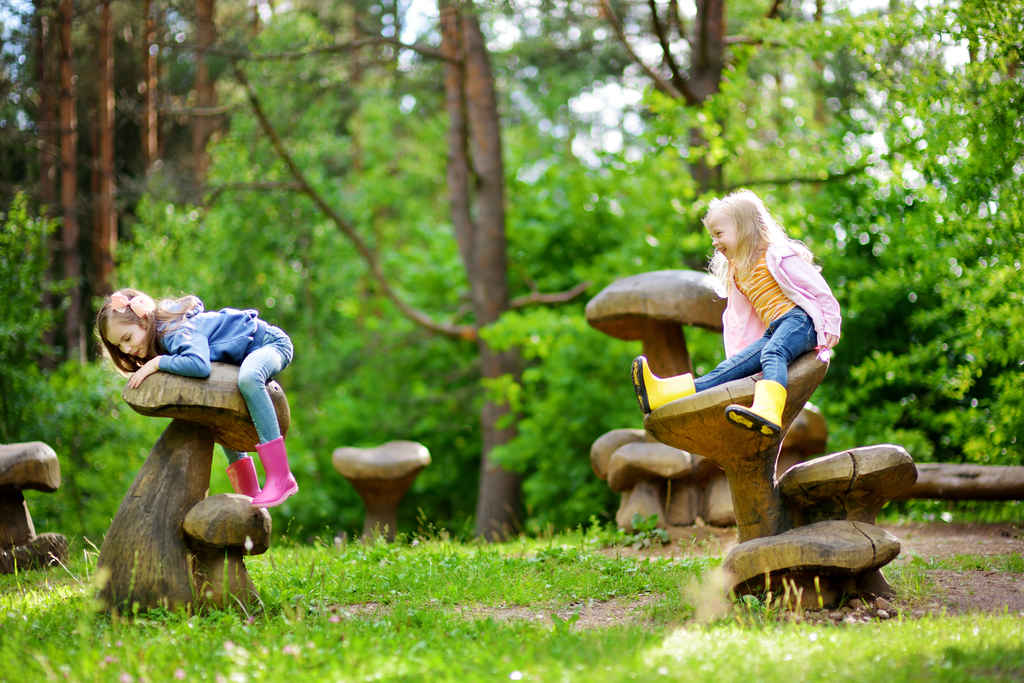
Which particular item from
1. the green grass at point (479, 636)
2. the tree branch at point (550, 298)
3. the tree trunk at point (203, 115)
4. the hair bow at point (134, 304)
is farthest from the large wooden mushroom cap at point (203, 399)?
the tree trunk at point (203, 115)

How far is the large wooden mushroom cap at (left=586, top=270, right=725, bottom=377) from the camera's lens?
278 inches

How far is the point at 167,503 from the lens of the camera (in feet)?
16.5

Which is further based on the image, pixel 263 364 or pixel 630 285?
pixel 630 285

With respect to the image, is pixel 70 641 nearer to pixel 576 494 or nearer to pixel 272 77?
pixel 576 494

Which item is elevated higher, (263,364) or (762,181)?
(762,181)

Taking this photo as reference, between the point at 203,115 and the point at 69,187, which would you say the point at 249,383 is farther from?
Answer: the point at 203,115

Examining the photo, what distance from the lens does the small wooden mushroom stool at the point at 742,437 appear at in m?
4.72

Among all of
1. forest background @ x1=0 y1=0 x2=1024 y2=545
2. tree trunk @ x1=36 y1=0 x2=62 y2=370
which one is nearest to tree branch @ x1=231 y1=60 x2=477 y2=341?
forest background @ x1=0 y1=0 x2=1024 y2=545

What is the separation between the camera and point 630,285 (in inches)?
286

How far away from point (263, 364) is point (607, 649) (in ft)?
7.74

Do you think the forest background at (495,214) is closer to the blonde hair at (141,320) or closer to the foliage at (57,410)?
the foliage at (57,410)

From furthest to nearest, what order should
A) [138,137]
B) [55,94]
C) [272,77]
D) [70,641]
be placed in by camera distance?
[138,137] < [55,94] < [272,77] < [70,641]

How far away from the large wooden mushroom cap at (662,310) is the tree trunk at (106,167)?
425 inches

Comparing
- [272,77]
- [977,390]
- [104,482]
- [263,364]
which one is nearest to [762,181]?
[977,390]
